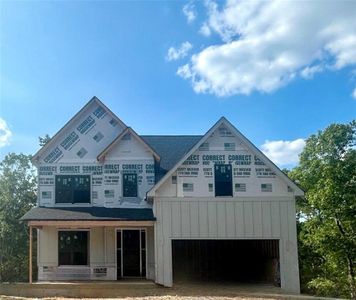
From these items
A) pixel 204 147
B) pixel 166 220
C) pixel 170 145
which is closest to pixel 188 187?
pixel 166 220

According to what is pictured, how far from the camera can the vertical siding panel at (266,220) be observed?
19.0 m

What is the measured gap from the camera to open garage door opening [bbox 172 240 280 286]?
23250 mm

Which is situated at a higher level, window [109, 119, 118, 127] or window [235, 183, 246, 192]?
window [109, 119, 118, 127]

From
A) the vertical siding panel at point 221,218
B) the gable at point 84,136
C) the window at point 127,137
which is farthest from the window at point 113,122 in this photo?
the vertical siding panel at point 221,218

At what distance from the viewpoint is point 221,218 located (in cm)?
1900

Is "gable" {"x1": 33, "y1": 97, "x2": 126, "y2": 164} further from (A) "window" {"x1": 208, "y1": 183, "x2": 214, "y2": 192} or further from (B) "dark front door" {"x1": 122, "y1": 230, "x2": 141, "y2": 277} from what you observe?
(A) "window" {"x1": 208, "y1": 183, "x2": 214, "y2": 192}

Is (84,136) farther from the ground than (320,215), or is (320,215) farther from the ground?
(84,136)

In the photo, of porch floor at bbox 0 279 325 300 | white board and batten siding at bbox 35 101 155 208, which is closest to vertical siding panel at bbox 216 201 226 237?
porch floor at bbox 0 279 325 300

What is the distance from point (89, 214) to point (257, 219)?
663 cm

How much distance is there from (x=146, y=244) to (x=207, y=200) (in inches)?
142

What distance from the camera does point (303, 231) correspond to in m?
25.5

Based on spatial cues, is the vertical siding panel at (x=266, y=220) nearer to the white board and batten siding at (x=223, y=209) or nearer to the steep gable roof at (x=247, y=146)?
the white board and batten siding at (x=223, y=209)

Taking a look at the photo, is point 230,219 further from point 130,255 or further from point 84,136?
point 84,136

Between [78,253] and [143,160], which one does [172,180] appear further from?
[78,253]
